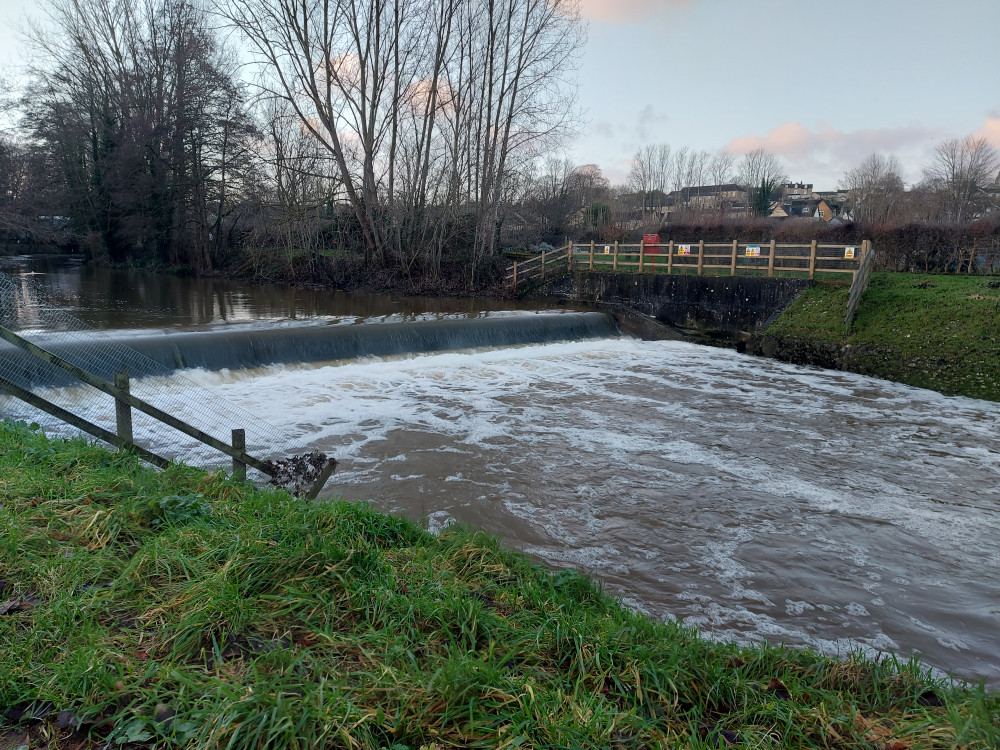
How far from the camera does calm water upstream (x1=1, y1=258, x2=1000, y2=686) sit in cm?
528

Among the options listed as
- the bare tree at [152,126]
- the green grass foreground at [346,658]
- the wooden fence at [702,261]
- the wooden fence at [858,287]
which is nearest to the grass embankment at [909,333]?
the wooden fence at [858,287]

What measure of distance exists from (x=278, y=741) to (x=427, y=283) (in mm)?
27371

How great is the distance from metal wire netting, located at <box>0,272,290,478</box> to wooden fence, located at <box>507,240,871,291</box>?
1564 cm

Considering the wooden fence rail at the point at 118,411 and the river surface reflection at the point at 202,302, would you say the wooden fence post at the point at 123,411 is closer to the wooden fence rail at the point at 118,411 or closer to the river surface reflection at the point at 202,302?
the wooden fence rail at the point at 118,411

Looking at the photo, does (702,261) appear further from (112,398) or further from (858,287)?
(112,398)

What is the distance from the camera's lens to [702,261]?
20984 mm

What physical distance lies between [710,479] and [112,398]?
9262 mm

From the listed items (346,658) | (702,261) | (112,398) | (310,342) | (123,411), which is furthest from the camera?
(702,261)

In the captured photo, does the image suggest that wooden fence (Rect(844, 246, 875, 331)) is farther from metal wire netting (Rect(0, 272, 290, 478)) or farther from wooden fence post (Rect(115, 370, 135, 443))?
wooden fence post (Rect(115, 370, 135, 443))

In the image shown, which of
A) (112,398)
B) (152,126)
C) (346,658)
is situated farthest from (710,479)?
(152,126)

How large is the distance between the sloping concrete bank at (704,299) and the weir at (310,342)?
266 centimetres

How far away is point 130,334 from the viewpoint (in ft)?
47.6

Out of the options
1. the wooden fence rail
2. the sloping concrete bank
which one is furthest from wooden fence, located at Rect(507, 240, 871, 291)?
the wooden fence rail

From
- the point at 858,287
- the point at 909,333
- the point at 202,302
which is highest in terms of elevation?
the point at 858,287
